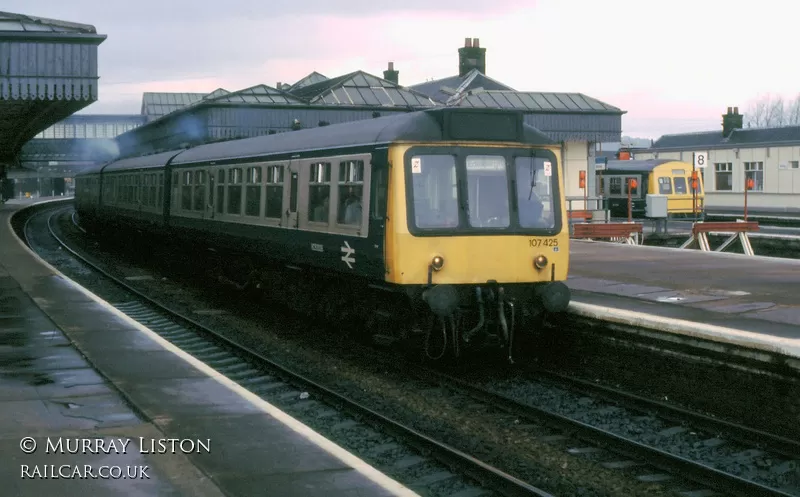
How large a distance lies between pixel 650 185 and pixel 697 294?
3006 centimetres

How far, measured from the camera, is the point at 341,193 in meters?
12.1

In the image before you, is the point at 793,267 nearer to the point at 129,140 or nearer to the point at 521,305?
the point at 521,305

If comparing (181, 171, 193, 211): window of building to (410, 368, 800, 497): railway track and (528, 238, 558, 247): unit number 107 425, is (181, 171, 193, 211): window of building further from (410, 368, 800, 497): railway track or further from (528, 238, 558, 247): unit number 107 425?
(528, 238, 558, 247): unit number 107 425

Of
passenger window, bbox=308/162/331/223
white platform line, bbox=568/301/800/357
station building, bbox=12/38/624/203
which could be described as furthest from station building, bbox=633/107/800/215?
white platform line, bbox=568/301/800/357

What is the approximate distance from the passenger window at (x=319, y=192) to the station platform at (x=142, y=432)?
2.55 metres

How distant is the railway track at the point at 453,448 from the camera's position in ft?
Result: 23.8

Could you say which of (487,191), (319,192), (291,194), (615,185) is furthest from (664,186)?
(487,191)

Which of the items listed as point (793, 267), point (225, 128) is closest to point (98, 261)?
point (225, 128)

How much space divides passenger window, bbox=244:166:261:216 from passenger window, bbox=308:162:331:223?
2337mm

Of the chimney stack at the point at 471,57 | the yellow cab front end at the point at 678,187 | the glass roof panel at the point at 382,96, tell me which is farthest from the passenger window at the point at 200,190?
the chimney stack at the point at 471,57

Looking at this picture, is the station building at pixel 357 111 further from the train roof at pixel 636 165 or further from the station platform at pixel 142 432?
the station platform at pixel 142 432

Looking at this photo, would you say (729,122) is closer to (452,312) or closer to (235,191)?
(235,191)

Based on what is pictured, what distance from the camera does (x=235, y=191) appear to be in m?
16.5

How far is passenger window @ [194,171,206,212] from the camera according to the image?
18438mm
